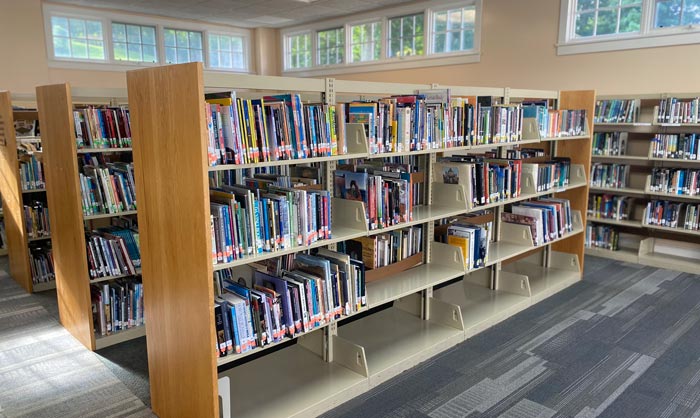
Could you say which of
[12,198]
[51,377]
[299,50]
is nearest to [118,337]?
[51,377]

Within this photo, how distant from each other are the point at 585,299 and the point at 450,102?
2193 millimetres

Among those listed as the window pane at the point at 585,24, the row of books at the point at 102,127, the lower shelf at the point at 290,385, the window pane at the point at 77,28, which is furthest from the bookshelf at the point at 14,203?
the window pane at the point at 585,24

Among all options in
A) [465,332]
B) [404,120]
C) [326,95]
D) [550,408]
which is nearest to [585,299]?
[465,332]

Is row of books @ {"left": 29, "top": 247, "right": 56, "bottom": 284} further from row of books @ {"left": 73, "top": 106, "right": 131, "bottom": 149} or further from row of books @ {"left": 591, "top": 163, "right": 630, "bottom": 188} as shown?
row of books @ {"left": 591, "top": 163, "right": 630, "bottom": 188}

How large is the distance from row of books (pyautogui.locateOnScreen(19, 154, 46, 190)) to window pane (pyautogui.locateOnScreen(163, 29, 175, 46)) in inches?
219

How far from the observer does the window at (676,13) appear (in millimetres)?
5440

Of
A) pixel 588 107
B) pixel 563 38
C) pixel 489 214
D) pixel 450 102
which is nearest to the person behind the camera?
pixel 450 102

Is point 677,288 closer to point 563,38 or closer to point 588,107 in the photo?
point 588,107

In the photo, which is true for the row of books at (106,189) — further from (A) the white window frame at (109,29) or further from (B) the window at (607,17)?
(B) the window at (607,17)

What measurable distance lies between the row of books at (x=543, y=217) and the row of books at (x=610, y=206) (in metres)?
1.34

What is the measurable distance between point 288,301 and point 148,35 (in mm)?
8257

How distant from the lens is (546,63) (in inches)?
265

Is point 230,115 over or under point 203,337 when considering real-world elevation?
over

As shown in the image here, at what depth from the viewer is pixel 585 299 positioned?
4.29m
